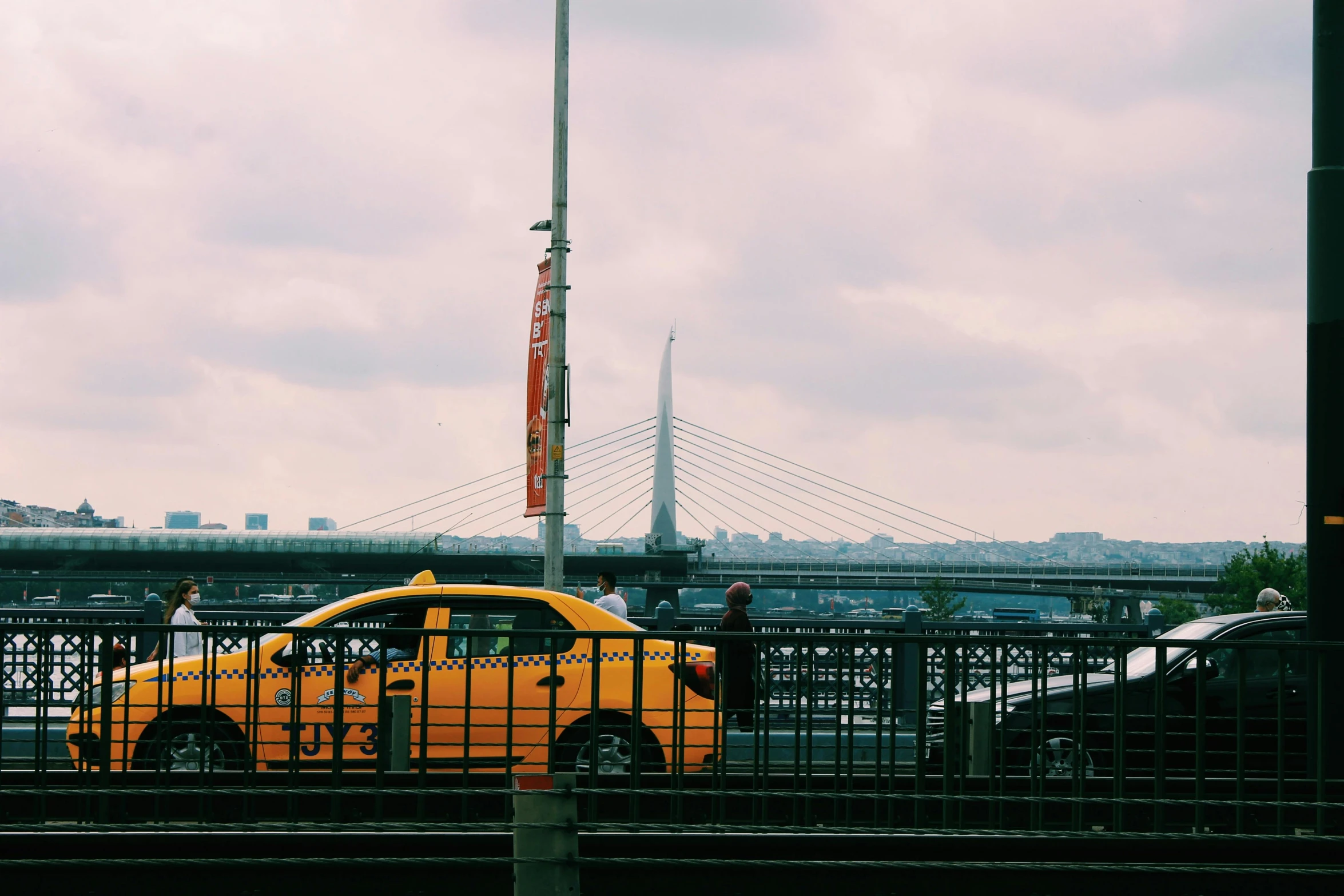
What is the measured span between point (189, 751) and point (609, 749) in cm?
244

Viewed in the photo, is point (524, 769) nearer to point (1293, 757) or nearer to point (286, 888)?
point (286, 888)

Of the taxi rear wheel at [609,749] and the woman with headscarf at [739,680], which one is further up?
the woman with headscarf at [739,680]

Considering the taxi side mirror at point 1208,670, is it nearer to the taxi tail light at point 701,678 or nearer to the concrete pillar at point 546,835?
the taxi tail light at point 701,678

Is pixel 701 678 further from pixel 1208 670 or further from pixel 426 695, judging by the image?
pixel 1208 670

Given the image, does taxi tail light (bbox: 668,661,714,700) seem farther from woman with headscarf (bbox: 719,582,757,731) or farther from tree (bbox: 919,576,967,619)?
tree (bbox: 919,576,967,619)

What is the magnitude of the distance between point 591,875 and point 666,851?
1.35 feet

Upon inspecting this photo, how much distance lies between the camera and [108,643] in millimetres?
6168

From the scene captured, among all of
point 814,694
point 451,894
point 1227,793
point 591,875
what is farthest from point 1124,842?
point 451,894

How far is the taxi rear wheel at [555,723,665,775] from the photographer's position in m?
7.58

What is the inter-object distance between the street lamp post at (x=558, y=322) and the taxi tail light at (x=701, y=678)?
6.80m

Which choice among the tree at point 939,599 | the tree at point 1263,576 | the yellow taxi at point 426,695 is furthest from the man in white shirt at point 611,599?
the tree at point 939,599

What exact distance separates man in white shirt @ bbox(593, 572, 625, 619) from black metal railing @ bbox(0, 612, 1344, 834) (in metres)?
5.77

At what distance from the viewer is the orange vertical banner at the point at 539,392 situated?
15.7m

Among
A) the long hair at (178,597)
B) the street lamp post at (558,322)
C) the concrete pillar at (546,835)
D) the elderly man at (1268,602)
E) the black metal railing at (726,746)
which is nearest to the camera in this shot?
the concrete pillar at (546,835)
